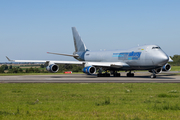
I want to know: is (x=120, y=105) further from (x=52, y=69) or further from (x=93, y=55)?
(x=93, y=55)

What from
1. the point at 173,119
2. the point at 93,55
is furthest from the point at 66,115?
the point at 93,55

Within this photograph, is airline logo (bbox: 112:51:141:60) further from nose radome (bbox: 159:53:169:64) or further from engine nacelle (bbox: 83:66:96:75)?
engine nacelle (bbox: 83:66:96:75)

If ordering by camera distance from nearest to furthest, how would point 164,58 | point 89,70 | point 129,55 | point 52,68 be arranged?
1. point 164,58
2. point 89,70
3. point 129,55
4. point 52,68

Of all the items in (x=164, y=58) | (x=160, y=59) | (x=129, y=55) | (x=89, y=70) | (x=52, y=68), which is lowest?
(x=89, y=70)

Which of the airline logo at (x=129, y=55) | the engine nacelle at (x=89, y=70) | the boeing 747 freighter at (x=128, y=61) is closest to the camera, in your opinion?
the boeing 747 freighter at (x=128, y=61)

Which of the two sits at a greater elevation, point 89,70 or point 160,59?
point 160,59

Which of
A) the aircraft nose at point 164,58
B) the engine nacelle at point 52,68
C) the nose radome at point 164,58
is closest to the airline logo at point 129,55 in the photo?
the nose radome at point 164,58

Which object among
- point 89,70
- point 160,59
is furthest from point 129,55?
point 89,70

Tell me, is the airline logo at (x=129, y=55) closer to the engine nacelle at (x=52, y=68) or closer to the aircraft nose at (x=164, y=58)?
the aircraft nose at (x=164, y=58)

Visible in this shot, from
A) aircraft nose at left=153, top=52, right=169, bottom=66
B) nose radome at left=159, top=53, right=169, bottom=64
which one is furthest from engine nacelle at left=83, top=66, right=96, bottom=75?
nose radome at left=159, top=53, right=169, bottom=64

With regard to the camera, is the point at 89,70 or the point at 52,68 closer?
the point at 89,70

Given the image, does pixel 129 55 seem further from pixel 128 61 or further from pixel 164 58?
pixel 164 58

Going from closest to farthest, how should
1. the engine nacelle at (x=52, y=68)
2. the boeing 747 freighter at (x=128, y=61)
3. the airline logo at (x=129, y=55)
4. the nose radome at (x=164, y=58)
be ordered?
the nose radome at (x=164, y=58) < the boeing 747 freighter at (x=128, y=61) < the airline logo at (x=129, y=55) < the engine nacelle at (x=52, y=68)

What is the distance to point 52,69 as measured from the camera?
4525 cm
